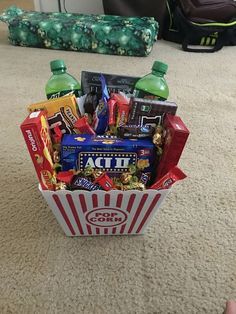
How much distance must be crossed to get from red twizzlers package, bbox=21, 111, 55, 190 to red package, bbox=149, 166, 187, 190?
Answer: 0.51 feet

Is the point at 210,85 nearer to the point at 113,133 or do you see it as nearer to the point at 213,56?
the point at 213,56

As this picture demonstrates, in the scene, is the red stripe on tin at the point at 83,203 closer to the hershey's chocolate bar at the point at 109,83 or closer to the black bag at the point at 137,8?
the hershey's chocolate bar at the point at 109,83

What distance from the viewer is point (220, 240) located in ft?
1.83

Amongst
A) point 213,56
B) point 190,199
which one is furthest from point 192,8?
point 190,199

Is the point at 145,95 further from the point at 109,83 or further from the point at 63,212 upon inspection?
the point at 63,212

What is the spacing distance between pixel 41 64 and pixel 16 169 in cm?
68

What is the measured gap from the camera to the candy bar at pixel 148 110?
412 millimetres

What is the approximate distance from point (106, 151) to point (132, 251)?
229mm

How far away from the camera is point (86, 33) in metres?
1.30

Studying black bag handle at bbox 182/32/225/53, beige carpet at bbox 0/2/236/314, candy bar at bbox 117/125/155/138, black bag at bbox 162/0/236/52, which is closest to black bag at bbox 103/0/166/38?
black bag at bbox 162/0/236/52

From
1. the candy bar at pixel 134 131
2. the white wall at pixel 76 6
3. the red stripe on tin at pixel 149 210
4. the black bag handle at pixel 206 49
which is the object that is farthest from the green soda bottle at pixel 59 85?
the white wall at pixel 76 6

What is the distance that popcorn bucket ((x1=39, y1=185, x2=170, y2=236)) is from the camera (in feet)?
1.36

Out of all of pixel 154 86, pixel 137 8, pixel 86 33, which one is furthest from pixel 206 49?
pixel 154 86

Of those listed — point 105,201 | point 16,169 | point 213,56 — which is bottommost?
point 213,56
